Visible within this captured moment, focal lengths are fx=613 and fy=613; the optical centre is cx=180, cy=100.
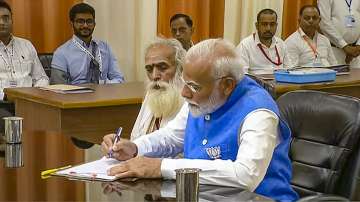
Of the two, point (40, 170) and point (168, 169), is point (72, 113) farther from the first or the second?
point (168, 169)

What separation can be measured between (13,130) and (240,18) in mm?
4720

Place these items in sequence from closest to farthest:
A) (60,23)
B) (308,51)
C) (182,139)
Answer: (182,139)
(60,23)
(308,51)

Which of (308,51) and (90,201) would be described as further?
(308,51)

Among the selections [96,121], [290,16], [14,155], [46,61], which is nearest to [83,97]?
[96,121]

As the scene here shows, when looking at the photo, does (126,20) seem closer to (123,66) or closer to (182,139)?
(123,66)

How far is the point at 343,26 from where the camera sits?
7.17m

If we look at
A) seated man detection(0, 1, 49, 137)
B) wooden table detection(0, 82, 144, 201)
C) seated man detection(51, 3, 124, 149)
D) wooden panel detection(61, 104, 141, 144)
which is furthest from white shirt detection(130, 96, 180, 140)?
seated man detection(0, 1, 49, 137)

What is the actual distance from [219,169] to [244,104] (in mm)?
299

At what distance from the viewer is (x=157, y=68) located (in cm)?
300

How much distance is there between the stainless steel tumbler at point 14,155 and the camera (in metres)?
2.21

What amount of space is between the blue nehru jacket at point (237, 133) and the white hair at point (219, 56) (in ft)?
0.27

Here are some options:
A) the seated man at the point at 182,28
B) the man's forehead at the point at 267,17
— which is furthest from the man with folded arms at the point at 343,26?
the seated man at the point at 182,28

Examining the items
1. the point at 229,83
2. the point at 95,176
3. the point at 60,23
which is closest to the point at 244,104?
the point at 229,83

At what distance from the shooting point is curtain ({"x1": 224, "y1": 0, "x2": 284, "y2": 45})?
6.80 m
